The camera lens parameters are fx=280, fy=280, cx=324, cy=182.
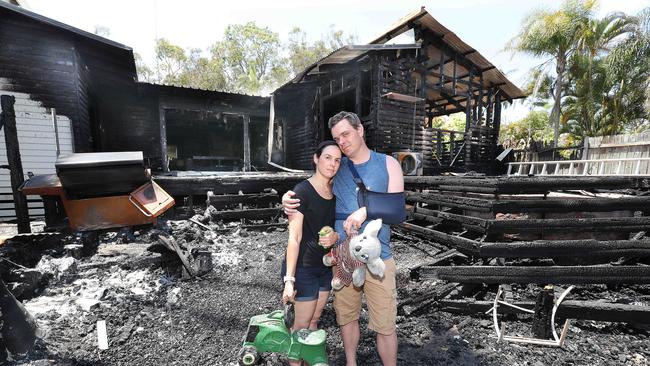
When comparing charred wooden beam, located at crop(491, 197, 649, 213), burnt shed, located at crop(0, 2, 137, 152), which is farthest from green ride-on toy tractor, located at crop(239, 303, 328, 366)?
burnt shed, located at crop(0, 2, 137, 152)

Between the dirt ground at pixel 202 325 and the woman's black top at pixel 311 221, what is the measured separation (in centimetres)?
134

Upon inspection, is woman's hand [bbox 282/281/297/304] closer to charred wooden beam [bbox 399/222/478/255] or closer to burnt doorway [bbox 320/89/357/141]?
charred wooden beam [bbox 399/222/478/255]

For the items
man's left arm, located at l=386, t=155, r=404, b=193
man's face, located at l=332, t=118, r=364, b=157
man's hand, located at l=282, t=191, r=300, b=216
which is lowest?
man's hand, located at l=282, t=191, r=300, b=216

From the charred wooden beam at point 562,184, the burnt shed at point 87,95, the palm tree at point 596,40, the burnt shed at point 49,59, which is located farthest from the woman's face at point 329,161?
the palm tree at point 596,40

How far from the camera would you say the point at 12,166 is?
5.51 m

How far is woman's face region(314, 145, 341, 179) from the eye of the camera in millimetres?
2152

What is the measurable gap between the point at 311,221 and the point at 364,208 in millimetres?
429

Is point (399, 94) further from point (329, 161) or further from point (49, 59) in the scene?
point (49, 59)

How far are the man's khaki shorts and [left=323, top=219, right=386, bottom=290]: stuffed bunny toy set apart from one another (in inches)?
5.5

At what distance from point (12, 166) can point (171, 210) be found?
3.09 meters

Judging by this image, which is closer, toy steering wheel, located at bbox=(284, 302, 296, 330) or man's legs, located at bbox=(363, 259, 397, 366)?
toy steering wheel, located at bbox=(284, 302, 296, 330)

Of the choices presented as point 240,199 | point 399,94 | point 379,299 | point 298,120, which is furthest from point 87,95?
point 379,299

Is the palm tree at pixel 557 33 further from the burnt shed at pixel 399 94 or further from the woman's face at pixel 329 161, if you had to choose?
the woman's face at pixel 329 161

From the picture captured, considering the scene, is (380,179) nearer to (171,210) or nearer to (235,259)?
(235,259)
